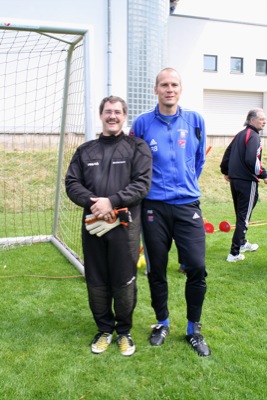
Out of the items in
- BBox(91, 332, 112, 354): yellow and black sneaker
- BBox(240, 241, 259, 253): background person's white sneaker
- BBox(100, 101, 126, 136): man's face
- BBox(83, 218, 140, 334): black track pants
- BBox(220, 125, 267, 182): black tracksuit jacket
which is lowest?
BBox(91, 332, 112, 354): yellow and black sneaker

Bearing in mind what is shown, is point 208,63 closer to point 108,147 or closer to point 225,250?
point 225,250

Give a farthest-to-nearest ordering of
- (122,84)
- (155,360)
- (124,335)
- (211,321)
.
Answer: (122,84), (211,321), (124,335), (155,360)

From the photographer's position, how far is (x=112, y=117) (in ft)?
9.32

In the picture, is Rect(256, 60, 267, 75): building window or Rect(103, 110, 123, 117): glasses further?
Rect(256, 60, 267, 75): building window

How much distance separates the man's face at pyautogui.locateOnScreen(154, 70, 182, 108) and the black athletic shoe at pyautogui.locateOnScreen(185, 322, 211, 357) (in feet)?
5.46

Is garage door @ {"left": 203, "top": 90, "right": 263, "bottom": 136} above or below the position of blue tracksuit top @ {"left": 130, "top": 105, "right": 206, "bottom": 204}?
above

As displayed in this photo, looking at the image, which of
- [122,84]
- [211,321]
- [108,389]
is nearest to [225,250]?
[211,321]

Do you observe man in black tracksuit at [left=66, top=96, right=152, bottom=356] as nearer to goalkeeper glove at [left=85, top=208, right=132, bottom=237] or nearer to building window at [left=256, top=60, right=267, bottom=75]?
goalkeeper glove at [left=85, top=208, right=132, bottom=237]

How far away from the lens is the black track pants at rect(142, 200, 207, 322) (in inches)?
114

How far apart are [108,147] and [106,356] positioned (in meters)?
1.51

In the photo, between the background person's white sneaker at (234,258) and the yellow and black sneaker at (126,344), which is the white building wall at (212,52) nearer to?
the background person's white sneaker at (234,258)

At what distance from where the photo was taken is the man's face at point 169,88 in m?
2.81

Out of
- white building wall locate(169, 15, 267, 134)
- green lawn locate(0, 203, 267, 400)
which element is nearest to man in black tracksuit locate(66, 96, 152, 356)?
green lawn locate(0, 203, 267, 400)

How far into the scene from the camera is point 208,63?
72.8 feet
